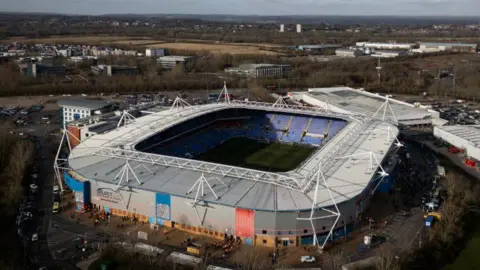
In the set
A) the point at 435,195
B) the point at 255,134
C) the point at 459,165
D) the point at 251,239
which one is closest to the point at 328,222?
the point at 251,239

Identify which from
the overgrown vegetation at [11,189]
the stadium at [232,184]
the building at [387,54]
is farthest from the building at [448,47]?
the overgrown vegetation at [11,189]

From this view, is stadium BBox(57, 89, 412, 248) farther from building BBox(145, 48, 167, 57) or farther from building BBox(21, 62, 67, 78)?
building BBox(145, 48, 167, 57)

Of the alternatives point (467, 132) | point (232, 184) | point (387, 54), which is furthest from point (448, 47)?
point (232, 184)

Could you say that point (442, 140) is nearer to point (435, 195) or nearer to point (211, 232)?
point (435, 195)

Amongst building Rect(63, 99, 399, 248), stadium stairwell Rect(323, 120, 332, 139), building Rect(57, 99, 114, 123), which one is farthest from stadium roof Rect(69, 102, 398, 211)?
building Rect(57, 99, 114, 123)

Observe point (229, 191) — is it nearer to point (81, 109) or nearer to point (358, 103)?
point (81, 109)

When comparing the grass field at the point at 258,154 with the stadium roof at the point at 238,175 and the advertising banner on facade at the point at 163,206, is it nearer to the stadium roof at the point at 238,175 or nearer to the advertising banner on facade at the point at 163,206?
the stadium roof at the point at 238,175
